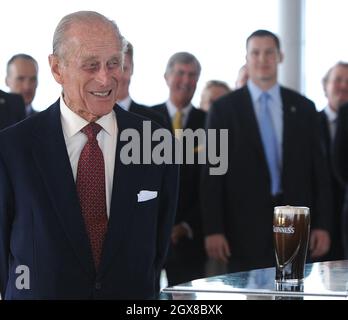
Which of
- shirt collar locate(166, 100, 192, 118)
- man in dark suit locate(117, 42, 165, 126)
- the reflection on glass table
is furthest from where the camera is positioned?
shirt collar locate(166, 100, 192, 118)

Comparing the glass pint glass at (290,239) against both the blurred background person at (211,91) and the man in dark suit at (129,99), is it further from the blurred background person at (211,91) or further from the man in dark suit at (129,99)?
the blurred background person at (211,91)

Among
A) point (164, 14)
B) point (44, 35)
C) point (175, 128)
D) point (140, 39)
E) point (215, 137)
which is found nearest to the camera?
point (215, 137)

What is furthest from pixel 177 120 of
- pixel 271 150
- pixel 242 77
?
pixel 242 77

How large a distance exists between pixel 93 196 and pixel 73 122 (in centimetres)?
26

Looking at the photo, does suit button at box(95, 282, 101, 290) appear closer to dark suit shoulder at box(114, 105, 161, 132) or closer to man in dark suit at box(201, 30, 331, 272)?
dark suit shoulder at box(114, 105, 161, 132)

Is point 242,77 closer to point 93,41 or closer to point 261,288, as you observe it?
point 93,41

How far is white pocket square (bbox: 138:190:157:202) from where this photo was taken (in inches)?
128

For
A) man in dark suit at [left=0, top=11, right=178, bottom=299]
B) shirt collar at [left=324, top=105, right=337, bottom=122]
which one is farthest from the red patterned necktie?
shirt collar at [left=324, top=105, right=337, bottom=122]

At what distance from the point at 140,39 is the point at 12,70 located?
9.17ft

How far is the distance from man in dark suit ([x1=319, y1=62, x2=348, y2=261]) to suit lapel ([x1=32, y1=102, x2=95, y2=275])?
3.44 m

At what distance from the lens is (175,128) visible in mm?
6523
